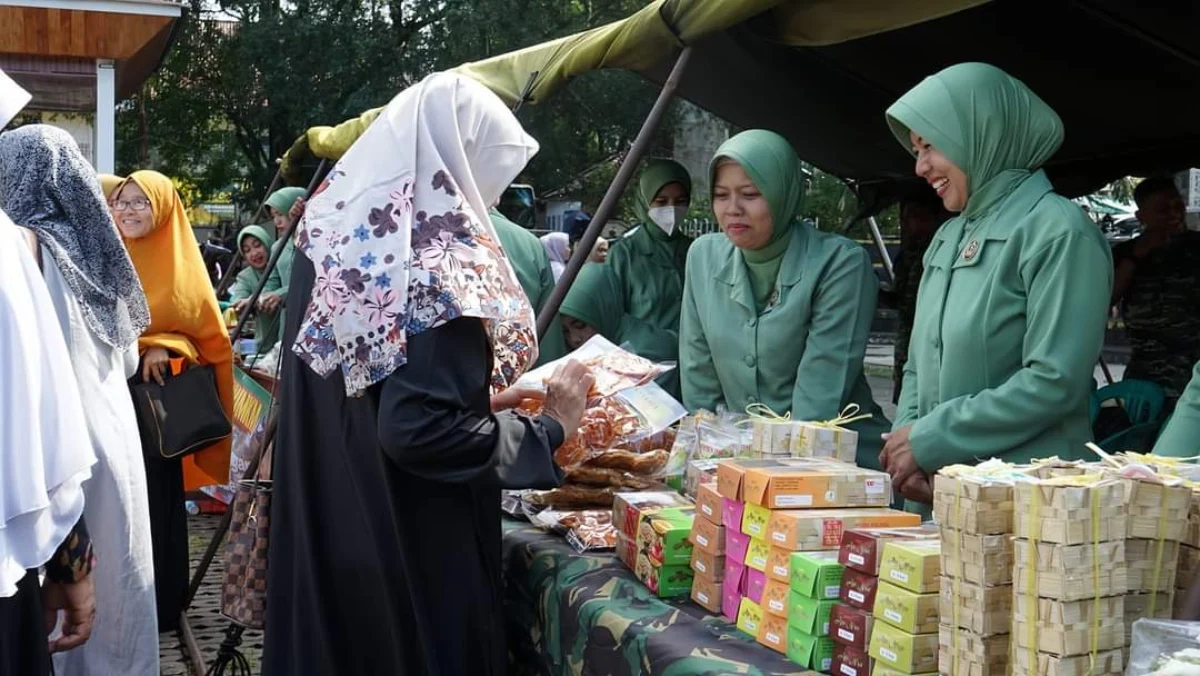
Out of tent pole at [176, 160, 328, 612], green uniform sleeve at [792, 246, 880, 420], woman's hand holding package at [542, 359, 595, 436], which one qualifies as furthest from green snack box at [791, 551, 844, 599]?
tent pole at [176, 160, 328, 612]

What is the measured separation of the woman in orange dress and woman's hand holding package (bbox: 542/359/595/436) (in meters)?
2.55

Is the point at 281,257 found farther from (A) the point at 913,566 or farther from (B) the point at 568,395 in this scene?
(A) the point at 913,566

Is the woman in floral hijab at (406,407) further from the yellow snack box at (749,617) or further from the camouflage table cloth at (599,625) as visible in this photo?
the yellow snack box at (749,617)

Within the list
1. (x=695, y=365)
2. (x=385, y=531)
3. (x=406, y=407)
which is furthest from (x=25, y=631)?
(x=695, y=365)

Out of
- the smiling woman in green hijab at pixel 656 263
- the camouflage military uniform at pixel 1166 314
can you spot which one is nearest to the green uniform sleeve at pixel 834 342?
the smiling woman in green hijab at pixel 656 263

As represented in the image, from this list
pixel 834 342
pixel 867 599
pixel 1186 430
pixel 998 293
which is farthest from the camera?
pixel 834 342

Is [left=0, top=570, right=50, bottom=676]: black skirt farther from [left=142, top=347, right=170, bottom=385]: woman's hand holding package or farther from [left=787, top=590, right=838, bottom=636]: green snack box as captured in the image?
[left=142, top=347, right=170, bottom=385]: woman's hand holding package

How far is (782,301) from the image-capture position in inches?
129

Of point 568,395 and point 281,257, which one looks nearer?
point 568,395

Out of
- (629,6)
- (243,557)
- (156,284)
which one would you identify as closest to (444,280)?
(243,557)

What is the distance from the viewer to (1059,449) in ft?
8.04

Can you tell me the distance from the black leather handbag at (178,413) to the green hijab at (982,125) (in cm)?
307

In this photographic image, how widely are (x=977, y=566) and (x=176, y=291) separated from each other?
3778 millimetres

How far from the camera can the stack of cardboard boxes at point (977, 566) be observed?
62.5 inches
